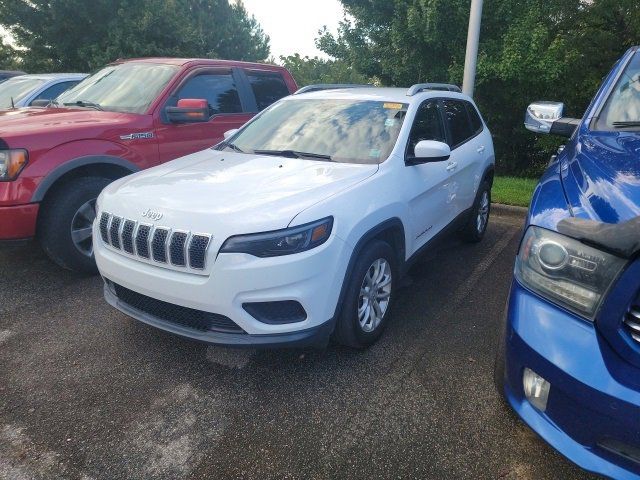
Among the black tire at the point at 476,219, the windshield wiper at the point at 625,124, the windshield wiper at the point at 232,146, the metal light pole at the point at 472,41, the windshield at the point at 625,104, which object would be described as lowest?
the black tire at the point at 476,219

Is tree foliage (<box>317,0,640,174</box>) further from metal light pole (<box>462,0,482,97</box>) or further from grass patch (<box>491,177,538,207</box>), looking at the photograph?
grass patch (<box>491,177,538,207</box>)

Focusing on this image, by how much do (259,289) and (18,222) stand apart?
2.43 meters

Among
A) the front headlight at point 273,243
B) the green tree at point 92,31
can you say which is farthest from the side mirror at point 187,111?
the green tree at point 92,31

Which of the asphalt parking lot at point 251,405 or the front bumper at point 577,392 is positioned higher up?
the front bumper at point 577,392

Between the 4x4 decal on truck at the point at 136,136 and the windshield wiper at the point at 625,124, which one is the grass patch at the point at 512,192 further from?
the 4x4 decal on truck at the point at 136,136

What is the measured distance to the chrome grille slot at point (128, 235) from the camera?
2646mm

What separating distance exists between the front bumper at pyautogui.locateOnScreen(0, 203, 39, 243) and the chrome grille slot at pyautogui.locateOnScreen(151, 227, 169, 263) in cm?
176

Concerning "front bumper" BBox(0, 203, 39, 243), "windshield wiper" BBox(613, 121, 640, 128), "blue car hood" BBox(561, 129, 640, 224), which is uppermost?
"windshield wiper" BBox(613, 121, 640, 128)

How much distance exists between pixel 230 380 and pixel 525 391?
1646mm

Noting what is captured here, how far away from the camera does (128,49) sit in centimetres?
1784

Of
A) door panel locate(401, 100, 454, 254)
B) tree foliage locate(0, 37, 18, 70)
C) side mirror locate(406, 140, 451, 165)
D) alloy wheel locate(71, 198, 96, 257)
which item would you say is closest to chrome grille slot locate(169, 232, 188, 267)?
door panel locate(401, 100, 454, 254)

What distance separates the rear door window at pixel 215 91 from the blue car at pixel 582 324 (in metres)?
3.93

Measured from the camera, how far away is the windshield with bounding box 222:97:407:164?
11.0 ft

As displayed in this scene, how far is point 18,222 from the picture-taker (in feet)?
11.8
